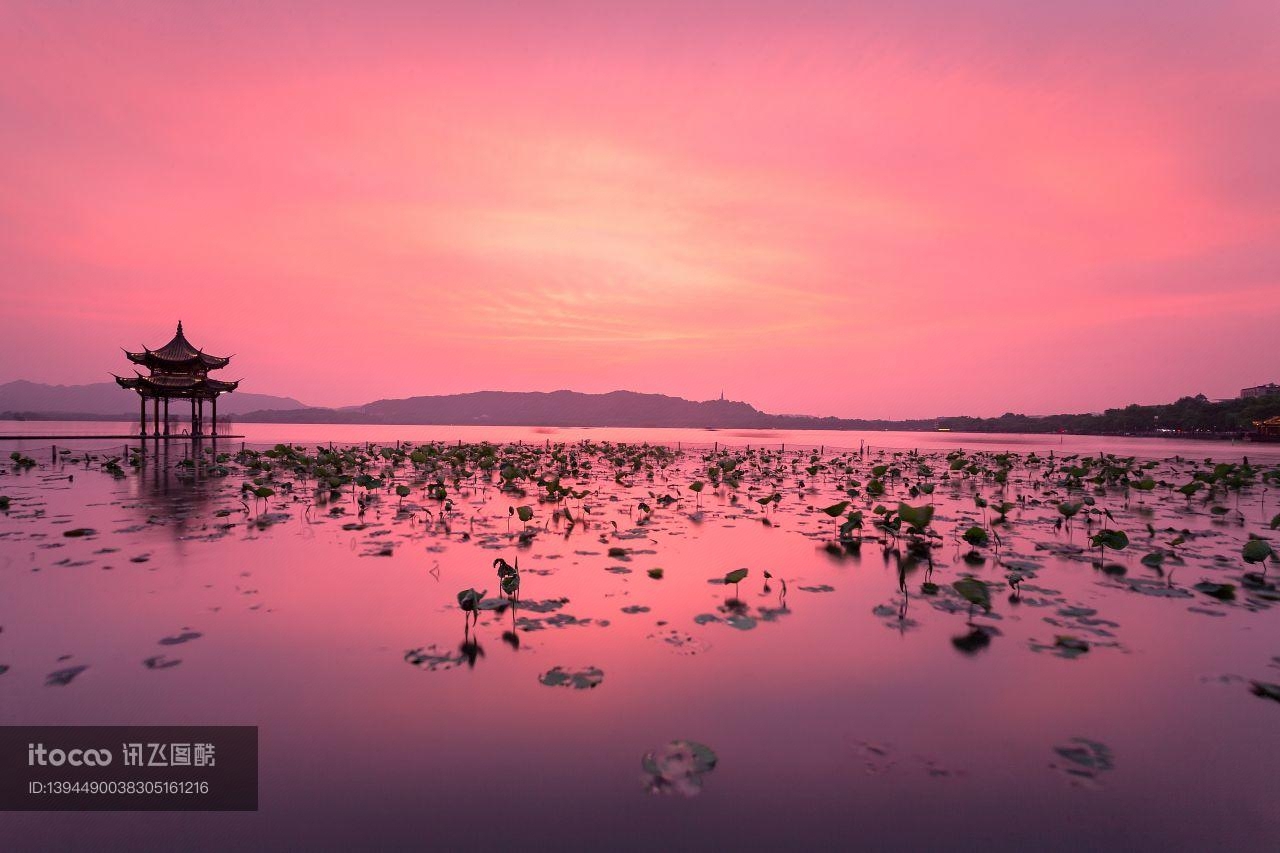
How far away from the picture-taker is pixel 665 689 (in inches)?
219

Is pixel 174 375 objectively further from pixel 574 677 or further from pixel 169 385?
pixel 574 677

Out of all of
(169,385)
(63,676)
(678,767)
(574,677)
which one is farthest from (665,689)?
(169,385)

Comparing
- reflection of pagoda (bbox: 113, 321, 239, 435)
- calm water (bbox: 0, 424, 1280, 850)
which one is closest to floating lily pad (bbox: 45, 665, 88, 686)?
calm water (bbox: 0, 424, 1280, 850)

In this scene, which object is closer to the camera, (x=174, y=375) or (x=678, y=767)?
(x=678, y=767)

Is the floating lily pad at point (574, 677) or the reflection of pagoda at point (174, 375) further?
the reflection of pagoda at point (174, 375)

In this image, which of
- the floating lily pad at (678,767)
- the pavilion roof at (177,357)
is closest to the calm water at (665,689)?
the floating lily pad at (678,767)

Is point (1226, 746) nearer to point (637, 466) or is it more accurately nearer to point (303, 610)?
point (303, 610)

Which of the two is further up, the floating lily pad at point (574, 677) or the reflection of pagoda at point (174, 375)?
the reflection of pagoda at point (174, 375)

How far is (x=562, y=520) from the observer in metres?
15.2

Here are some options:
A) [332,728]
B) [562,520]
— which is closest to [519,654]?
[332,728]

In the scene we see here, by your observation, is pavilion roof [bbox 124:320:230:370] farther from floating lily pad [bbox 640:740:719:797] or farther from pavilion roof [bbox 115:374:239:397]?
floating lily pad [bbox 640:740:719:797]

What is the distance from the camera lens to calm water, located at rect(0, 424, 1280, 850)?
3.73 meters

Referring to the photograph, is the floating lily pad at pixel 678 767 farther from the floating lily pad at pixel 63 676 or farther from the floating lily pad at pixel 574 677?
the floating lily pad at pixel 63 676

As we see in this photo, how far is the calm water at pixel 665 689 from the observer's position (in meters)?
3.73
